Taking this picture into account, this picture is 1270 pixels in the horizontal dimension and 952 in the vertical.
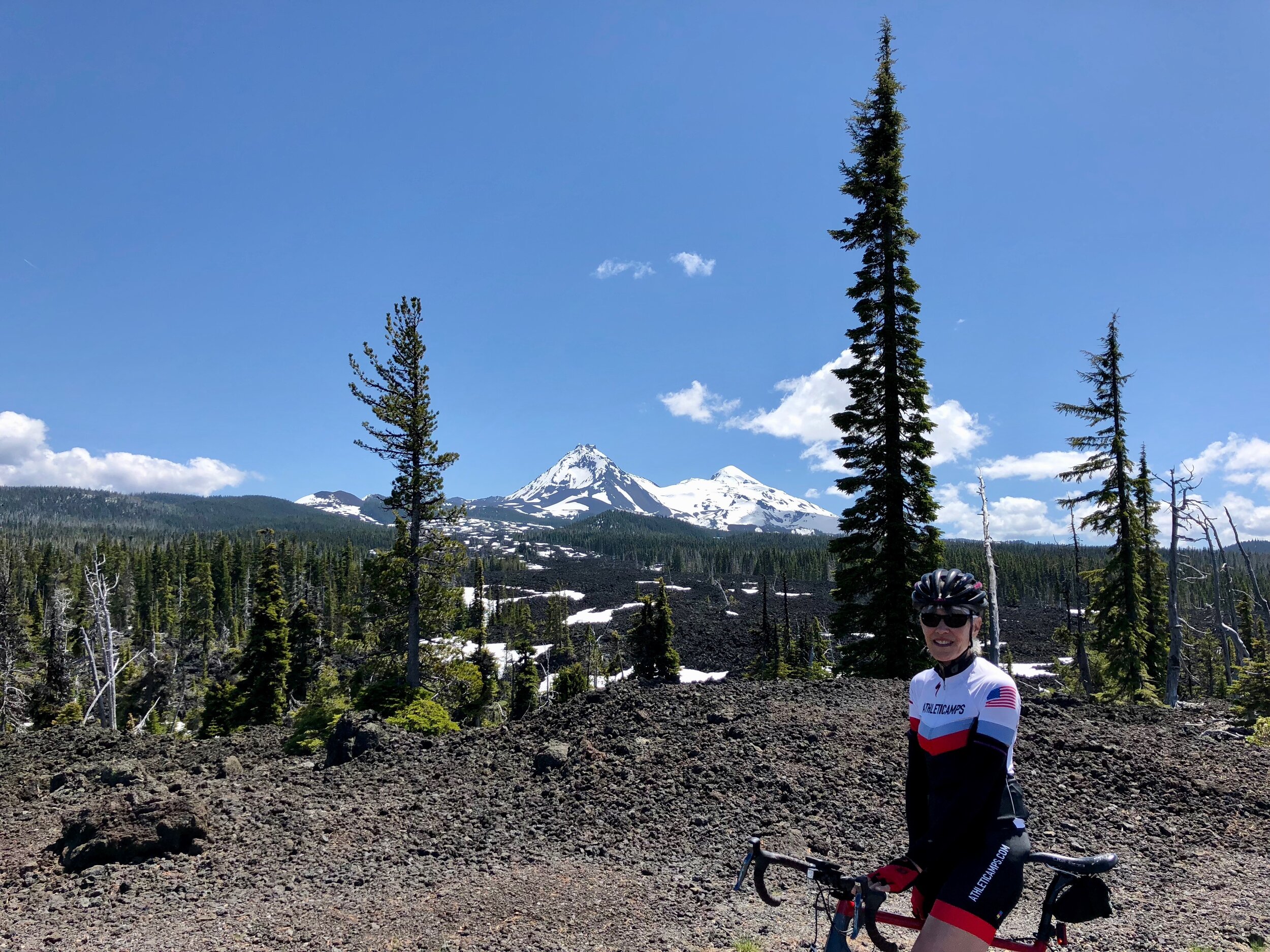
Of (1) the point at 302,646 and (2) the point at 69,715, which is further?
(1) the point at 302,646

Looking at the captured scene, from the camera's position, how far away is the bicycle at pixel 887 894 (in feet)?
8.33

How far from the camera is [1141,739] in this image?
945 centimetres

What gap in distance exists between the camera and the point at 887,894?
106 inches

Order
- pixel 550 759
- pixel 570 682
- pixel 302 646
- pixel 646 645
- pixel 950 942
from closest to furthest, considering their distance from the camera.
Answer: pixel 950 942 < pixel 550 759 < pixel 302 646 < pixel 570 682 < pixel 646 645

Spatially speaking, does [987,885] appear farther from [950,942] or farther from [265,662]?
[265,662]

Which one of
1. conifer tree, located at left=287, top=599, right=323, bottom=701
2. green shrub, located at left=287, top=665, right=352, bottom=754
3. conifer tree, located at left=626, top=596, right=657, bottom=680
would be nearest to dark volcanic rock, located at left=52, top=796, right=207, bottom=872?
green shrub, located at left=287, top=665, right=352, bottom=754

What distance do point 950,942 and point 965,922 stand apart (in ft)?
0.33

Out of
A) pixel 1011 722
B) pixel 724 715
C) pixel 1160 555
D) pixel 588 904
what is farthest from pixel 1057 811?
pixel 1160 555

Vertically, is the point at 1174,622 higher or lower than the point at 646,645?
higher

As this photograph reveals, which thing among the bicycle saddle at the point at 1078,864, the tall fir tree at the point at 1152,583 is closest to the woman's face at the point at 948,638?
the bicycle saddle at the point at 1078,864

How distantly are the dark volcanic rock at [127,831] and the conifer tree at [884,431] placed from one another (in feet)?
44.7

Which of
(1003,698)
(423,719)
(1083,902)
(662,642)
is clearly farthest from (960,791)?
(662,642)

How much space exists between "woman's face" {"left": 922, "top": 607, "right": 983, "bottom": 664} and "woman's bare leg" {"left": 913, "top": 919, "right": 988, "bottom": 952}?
3.65 ft

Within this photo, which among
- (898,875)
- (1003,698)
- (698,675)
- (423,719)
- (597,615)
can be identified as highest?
(1003,698)
